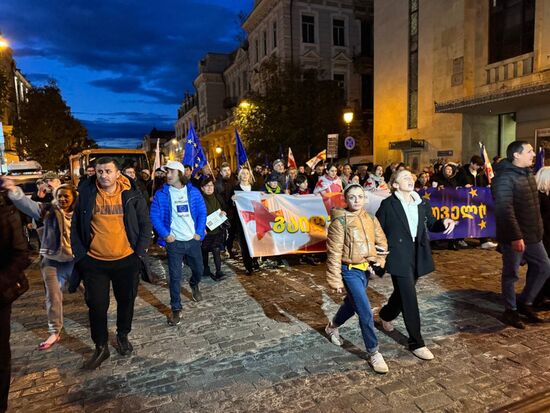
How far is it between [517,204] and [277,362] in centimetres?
315

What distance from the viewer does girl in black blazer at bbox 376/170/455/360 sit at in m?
4.00

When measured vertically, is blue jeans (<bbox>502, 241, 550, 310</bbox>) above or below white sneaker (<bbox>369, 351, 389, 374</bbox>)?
above

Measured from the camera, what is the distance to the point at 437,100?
61.6ft

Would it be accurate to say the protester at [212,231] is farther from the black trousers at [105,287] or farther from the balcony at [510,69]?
the balcony at [510,69]

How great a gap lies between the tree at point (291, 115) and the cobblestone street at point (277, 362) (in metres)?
19.6

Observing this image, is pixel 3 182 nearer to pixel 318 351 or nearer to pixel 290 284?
pixel 318 351

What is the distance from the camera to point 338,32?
3428 centimetres

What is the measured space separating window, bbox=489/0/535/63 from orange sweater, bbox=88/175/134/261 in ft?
53.8

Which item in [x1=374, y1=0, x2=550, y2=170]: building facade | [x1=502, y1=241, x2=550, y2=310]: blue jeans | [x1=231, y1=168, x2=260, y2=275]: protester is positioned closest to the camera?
[x1=502, y1=241, x2=550, y2=310]: blue jeans

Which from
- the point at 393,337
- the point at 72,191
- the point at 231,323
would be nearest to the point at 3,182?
the point at 72,191

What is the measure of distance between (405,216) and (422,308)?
6.77 ft

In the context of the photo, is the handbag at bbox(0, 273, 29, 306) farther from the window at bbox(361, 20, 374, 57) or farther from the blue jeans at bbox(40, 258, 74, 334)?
the window at bbox(361, 20, 374, 57)

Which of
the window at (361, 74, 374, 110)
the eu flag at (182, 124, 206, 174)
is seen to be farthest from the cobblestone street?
the window at (361, 74, 374, 110)

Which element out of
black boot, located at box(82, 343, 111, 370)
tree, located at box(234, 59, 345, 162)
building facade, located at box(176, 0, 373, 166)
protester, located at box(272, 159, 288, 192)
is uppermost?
building facade, located at box(176, 0, 373, 166)
